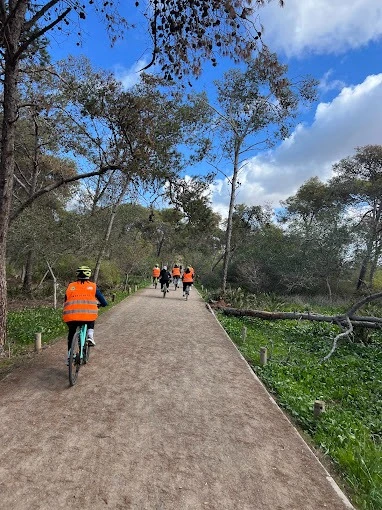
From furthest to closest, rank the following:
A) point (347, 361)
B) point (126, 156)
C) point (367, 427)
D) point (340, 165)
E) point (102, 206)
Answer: point (340, 165) → point (102, 206) → point (347, 361) → point (126, 156) → point (367, 427)

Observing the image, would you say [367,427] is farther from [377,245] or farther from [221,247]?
[221,247]

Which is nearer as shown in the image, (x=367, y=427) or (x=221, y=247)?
(x=367, y=427)

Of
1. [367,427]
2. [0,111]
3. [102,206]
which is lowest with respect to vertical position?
[367,427]

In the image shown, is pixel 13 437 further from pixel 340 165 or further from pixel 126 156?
pixel 340 165

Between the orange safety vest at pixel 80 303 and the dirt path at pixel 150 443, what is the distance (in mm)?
1079

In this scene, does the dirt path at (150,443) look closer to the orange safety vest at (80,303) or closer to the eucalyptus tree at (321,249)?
the orange safety vest at (80,303)

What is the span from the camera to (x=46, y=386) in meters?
5.71

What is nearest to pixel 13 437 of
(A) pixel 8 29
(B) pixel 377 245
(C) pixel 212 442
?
(C) pixel 212 442

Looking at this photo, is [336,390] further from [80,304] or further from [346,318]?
[346,318]

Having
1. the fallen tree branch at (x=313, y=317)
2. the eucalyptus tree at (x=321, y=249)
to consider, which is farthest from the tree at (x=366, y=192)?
the fallen tree branch at (x=313, y=317)

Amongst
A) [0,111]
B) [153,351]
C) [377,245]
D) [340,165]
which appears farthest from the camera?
[340,165]

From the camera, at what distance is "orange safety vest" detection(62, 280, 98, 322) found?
19.3 ft

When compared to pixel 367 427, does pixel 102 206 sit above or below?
above

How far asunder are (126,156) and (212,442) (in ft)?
22.8
